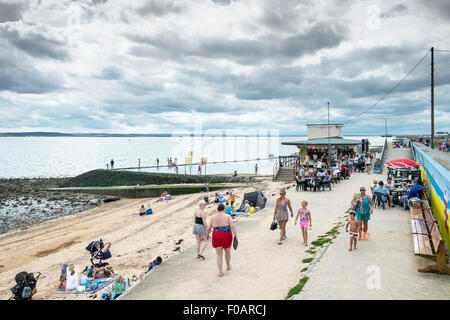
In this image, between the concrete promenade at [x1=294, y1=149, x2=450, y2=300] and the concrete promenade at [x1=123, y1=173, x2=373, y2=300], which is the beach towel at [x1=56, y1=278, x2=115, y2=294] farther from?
the concrete promenade at [x1=294, y1=149, x2=450, y2=300]

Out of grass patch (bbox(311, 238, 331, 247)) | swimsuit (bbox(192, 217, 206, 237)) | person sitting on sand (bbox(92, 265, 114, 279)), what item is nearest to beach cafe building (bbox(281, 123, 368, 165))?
grass patch (bbox(311, 238, 331, 247))

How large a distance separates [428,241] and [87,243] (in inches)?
552

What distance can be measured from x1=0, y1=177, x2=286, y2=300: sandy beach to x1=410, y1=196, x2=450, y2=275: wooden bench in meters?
7.09

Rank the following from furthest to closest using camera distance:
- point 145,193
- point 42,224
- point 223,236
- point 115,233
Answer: point 145,193 < point 42,224 < point 115,233 < point 223,236

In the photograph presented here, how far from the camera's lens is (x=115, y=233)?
15938 millimetres

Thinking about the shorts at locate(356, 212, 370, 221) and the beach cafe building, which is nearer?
the shorts at locate(356, 212, 370, 221)

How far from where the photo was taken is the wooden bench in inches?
239

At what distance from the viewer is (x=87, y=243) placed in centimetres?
1491

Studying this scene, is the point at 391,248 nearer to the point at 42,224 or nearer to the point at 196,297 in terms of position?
the point at 196,297

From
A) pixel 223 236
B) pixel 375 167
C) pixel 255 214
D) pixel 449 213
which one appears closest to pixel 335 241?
pixel 449 213

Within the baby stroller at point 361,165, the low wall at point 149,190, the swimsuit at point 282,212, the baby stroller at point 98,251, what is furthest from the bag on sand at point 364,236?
the low wall at point 149,190

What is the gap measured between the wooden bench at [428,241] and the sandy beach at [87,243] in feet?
23.3

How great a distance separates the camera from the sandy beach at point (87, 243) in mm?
10336
